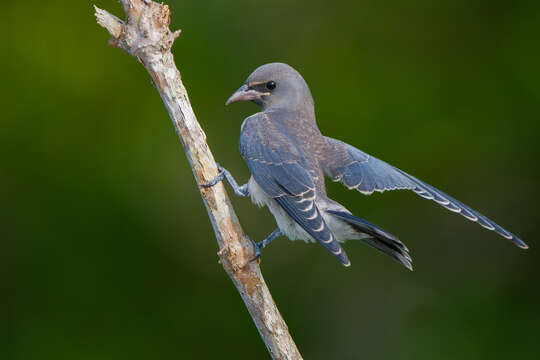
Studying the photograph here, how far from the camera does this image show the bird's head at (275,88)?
16.2ft

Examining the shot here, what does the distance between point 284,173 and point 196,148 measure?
780 mm

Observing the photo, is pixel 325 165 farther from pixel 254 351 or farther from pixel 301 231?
pixel 254 351

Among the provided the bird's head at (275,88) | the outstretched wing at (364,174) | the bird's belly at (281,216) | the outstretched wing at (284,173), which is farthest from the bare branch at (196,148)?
the bird's head at (275,88)

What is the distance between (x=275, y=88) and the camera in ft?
16.4

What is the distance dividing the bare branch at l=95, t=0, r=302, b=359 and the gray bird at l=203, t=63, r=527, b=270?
0.37 feet

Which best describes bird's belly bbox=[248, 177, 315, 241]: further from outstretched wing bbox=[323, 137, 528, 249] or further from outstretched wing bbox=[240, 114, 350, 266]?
outstretched wing bbox=[323, 137, 528, 249]

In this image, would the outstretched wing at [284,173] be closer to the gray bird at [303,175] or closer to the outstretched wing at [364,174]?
the gray bird at [303,175]

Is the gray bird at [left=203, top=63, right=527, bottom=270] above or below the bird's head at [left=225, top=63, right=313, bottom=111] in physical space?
below

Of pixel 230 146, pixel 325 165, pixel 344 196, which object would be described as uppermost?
pixel 325 165

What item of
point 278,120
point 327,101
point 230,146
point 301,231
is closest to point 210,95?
point 230,146

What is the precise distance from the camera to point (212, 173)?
371 cm

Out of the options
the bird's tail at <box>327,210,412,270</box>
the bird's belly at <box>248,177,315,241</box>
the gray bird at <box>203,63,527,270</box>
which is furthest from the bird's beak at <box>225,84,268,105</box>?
the bird's tail at <box>327,210,412,270</box>

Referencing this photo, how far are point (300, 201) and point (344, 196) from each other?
186 centimetres

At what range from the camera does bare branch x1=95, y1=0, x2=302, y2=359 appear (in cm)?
364
